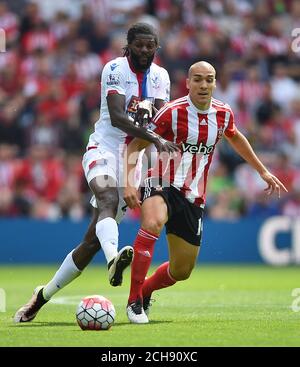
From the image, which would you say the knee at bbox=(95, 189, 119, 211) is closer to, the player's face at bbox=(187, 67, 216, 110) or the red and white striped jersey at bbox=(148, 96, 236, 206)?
the red and white striped jersey at bbox=(148, 96, 236, 206)

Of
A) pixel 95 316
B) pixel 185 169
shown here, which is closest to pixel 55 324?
pixel 95 316

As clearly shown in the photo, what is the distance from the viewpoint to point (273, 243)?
16.4 metres

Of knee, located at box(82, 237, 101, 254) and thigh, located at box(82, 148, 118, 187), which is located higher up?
thigh, located at box(82, 148, 118, 187)

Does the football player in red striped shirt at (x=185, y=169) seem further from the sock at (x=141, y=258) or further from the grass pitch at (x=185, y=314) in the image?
the grass pitch at (x=185, y=314)

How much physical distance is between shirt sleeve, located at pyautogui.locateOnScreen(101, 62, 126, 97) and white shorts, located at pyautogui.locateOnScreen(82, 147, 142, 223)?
510 mm

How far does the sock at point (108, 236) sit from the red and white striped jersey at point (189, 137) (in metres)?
0.74

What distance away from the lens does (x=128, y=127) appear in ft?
26.2

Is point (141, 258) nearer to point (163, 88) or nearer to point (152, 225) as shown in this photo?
point (152, 225)

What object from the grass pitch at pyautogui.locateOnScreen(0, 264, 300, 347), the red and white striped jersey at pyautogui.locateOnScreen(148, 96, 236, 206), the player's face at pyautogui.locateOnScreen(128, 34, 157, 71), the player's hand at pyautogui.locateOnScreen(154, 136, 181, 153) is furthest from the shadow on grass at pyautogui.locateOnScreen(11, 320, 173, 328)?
the player's face at pyautogui.locateOnScreen(128, 34, 157, 71)

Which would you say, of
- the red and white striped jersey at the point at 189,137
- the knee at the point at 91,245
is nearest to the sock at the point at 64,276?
the knee at the point at 91,245

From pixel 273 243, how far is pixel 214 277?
A: 2.51 meters

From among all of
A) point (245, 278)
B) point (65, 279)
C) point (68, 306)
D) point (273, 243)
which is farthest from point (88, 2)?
point (65, 279)

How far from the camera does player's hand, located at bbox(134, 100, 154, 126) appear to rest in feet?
27.1

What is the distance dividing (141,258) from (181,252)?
0.56m
